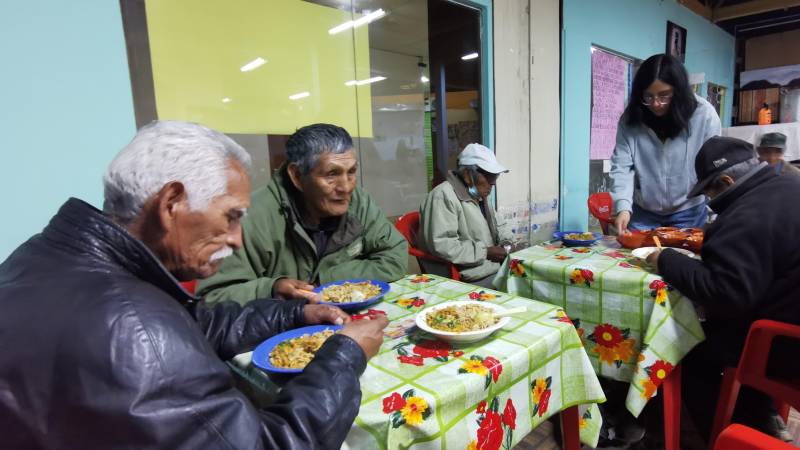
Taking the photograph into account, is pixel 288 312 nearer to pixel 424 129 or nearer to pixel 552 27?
pixel 424 129

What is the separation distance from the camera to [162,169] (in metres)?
0.78

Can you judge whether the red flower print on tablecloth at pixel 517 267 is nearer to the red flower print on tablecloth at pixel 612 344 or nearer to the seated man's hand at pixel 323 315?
the red flower print on tablecloth at pixel 612 344

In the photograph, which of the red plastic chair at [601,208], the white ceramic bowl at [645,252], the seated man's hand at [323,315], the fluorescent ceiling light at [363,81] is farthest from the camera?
the red plastic chair at [601,208]

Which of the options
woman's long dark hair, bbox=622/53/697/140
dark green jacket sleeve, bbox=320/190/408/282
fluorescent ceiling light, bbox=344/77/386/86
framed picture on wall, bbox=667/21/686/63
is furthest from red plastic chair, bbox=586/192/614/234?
framed picture on wall, bbox=667/21/686/63

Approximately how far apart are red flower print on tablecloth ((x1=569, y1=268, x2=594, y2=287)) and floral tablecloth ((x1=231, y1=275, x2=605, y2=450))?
623 mm

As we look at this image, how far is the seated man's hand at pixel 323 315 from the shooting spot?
4.14 ft

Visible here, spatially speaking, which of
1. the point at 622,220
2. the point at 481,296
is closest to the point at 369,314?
the point at 481,296

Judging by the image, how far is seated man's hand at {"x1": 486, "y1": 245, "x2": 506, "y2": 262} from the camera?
105 inches

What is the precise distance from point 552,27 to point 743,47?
7.06 metres

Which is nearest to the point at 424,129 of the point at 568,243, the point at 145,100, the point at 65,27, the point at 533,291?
the point at 568,243

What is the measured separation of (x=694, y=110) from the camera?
7.93 feet

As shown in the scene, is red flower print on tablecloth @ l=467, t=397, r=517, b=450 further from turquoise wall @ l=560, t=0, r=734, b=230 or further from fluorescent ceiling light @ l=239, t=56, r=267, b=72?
turquoise wall @ l=560, t=0, r=734, b=230

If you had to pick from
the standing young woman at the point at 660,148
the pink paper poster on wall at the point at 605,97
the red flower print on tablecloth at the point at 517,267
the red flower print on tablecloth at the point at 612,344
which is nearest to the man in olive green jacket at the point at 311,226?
the red flower print on tablecloth at the point at 517,267

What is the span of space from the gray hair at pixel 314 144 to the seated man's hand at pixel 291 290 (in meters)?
0.50
